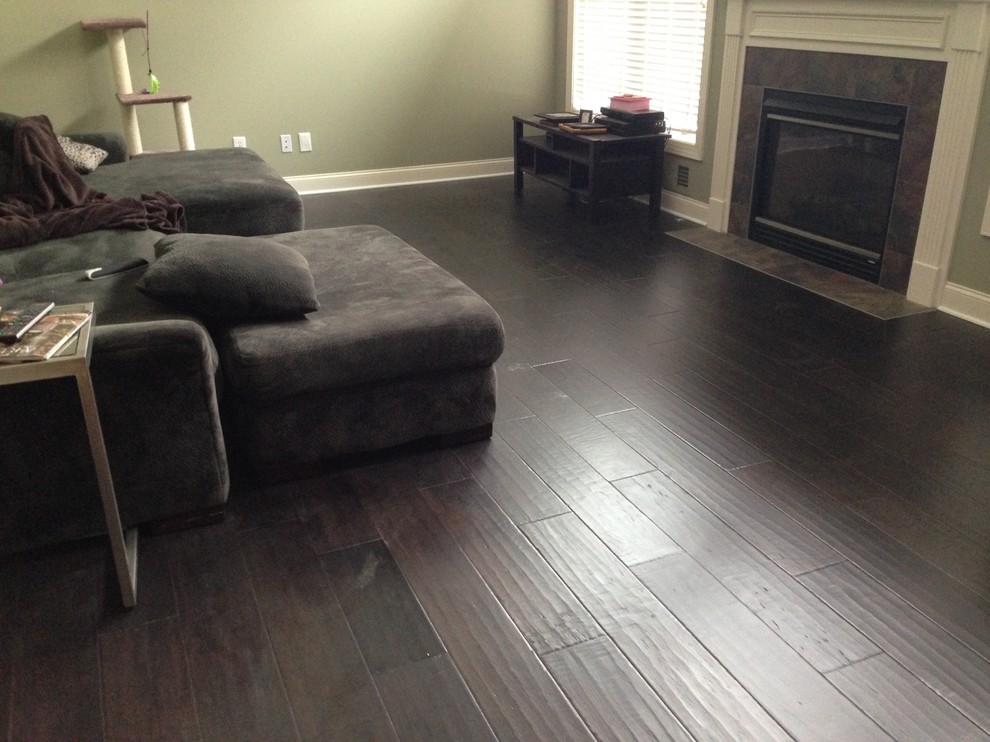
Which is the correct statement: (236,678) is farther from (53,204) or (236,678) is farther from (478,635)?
(53,204)

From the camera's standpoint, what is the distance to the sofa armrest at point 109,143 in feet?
14.2

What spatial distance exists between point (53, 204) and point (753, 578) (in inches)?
117

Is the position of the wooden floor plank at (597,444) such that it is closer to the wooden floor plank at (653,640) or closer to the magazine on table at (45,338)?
the wooden floor plank at (653,640)

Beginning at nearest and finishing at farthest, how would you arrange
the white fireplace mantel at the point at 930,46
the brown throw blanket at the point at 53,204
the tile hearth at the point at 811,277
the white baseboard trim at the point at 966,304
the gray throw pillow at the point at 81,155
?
the brown throw blanket at the point at 53,204, the white fireplace mantel at the point at 930,46, the white baseboard trim at the point at 966,304, the tile hearth at the point at 811,277, the gray throw pillow at the point at 81,155

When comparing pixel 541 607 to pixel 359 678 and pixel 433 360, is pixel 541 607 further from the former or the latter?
pixel 433 360

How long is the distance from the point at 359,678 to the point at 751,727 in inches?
29.9

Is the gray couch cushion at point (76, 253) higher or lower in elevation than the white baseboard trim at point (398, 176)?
higher

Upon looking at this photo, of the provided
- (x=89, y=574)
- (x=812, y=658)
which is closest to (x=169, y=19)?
(x=89, y=574)

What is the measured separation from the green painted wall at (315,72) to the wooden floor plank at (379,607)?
166 inches

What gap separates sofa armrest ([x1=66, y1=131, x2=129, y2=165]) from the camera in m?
4.34

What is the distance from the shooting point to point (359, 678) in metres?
1.72

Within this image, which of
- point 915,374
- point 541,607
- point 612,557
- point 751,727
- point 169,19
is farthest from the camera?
point 169,19

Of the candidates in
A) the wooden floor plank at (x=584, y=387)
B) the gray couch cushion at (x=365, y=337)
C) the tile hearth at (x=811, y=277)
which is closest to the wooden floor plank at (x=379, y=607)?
the gray couch cushion at (x=365, y=337)

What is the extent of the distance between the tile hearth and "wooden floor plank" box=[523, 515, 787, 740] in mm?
2110
